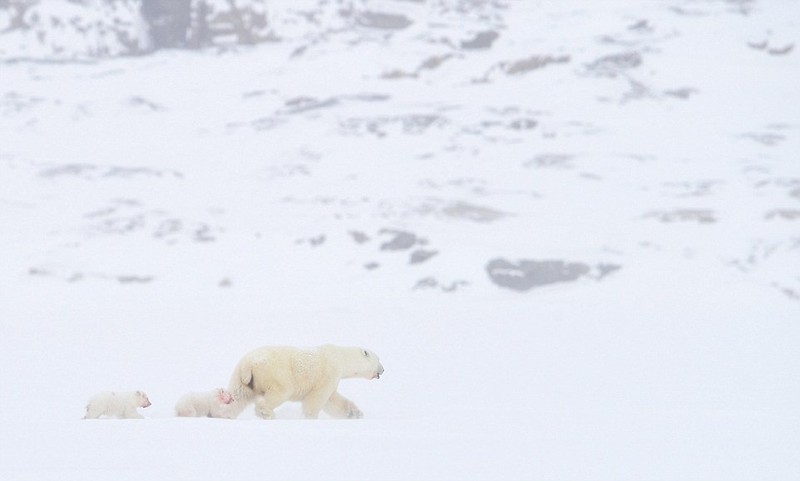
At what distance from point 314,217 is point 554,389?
11559 millimetres

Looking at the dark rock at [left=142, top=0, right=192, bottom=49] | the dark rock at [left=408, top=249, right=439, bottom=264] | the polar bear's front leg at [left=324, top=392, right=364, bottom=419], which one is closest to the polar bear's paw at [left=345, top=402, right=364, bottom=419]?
the polar bear's front leg at [left=324, top=392, right=364, bottom=419]

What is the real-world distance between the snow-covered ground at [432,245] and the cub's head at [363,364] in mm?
331

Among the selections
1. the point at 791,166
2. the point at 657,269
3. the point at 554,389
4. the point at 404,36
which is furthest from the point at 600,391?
the point at 404,36

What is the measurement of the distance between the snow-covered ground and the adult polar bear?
1.88 feet

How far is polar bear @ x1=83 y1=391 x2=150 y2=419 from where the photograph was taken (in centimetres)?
623

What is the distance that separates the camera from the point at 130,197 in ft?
71.8

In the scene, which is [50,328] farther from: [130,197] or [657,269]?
[657,269]

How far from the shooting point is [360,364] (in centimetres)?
668

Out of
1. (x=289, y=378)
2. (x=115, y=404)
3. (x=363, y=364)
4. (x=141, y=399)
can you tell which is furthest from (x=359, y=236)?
(x=289, y=378)

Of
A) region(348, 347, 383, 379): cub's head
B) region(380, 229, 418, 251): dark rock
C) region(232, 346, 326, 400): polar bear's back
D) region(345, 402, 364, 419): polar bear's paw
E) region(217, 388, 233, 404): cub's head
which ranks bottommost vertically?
region(380, 229, 418, 251): dark rock

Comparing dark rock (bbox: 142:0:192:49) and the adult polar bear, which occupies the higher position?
the adult polar bear

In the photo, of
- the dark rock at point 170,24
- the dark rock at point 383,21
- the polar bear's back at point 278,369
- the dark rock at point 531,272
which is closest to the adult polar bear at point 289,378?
the polar bear's back at point 278,369

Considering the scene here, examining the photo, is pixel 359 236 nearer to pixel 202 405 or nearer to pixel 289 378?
pixel 202 405

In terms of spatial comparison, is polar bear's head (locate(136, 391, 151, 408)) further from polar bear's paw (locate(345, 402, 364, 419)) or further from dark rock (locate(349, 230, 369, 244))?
dark rock (locate(349, 230, 369, 244))
